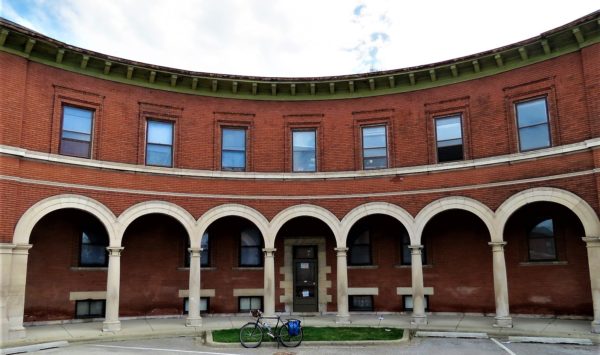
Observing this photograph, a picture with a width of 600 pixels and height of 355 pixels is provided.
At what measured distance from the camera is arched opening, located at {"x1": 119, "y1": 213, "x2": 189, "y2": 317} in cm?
1752

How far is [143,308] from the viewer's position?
57.8 ft

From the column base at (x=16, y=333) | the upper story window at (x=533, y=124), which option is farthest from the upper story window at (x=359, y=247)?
the column base at (x=16, y=333)

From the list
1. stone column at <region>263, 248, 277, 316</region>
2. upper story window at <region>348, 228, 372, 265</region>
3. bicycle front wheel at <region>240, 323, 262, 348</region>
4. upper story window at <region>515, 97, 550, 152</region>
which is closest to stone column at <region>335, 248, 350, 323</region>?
upper story window at <region>348, 228, 372, 265</region>

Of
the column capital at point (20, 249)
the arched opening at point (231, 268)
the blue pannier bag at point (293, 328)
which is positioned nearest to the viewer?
the blue pannier bag at point (293, 328)

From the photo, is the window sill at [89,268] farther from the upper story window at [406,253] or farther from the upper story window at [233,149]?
the upper story window at [406,253]

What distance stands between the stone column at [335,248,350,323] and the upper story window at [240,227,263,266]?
336cm

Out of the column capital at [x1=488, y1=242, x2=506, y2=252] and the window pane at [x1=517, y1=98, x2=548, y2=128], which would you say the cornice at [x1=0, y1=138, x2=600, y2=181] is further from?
the column capital at [x1=488, y1=242, x2=506, y2=252]

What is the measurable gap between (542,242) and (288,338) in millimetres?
9064

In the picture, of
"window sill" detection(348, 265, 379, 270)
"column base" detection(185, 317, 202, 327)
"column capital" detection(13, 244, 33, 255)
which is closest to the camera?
"column capital" detection(13, 244, 33, 255)

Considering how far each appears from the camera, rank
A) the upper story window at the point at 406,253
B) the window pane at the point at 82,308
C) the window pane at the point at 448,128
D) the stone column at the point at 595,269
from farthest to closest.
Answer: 1. the upper story window at the point at 406,253
2. the window pane at the point at 448,128
3. the window pane at the point at 82,308
4. the stone column at the point at 595,269

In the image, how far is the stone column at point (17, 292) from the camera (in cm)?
1341

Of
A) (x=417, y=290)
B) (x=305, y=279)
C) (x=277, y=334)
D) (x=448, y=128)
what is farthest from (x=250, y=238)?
(x=448, y=128)

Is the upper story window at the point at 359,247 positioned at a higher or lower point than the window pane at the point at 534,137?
lower

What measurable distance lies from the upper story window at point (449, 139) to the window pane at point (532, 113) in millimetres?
1965
